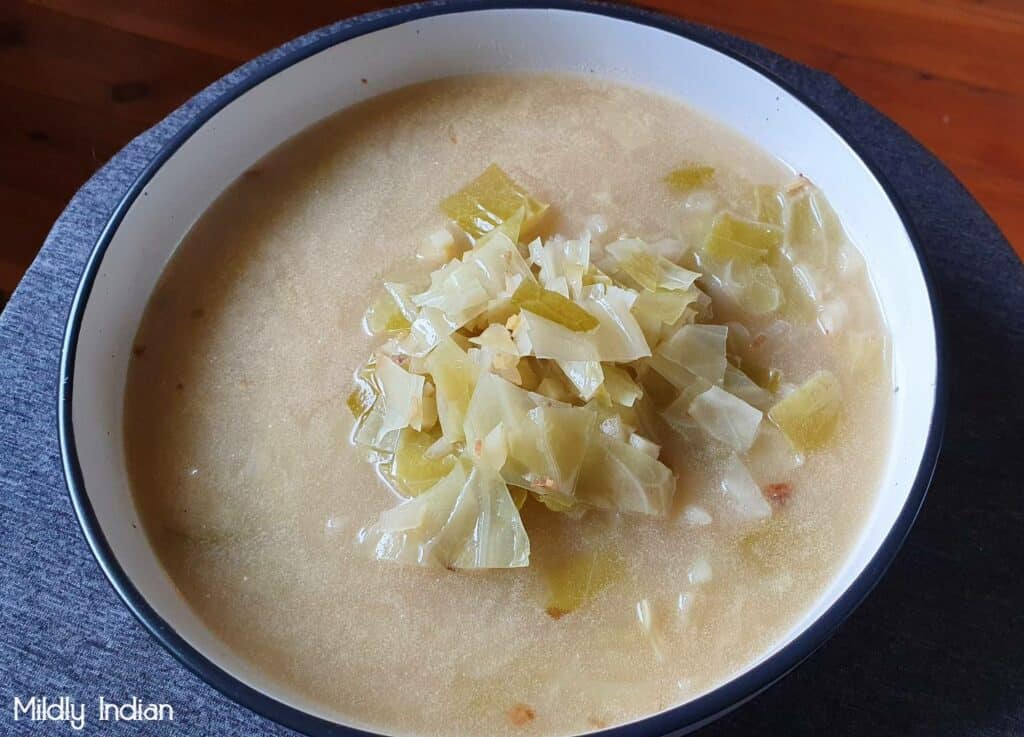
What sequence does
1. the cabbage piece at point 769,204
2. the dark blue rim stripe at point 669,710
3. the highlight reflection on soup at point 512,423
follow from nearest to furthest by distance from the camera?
the dark blue rim stripe at point 669,710
the highlight reflection on soup at point 512,423
the cabbage piece at point 769,204

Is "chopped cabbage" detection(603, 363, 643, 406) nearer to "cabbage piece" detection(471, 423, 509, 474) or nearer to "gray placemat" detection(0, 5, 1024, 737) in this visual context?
"cabbage piece" detection(471, 423, 509, 474)

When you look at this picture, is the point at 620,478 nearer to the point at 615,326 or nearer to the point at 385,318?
the point at 615,326

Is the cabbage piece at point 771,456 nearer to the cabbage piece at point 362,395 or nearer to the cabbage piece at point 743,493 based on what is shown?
the cabbage piece at point 743,493

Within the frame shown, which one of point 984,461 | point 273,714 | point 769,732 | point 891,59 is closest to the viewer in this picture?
point 273,714

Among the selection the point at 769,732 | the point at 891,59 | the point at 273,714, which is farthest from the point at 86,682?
the point at 891,59

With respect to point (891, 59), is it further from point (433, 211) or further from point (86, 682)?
point (86, 682)

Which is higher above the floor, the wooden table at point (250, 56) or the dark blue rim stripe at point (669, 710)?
the wooden table at point (250, 56)

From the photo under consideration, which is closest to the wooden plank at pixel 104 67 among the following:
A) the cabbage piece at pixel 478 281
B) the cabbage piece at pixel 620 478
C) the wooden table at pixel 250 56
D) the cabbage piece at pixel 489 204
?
the wooden table at pixel 250 56
